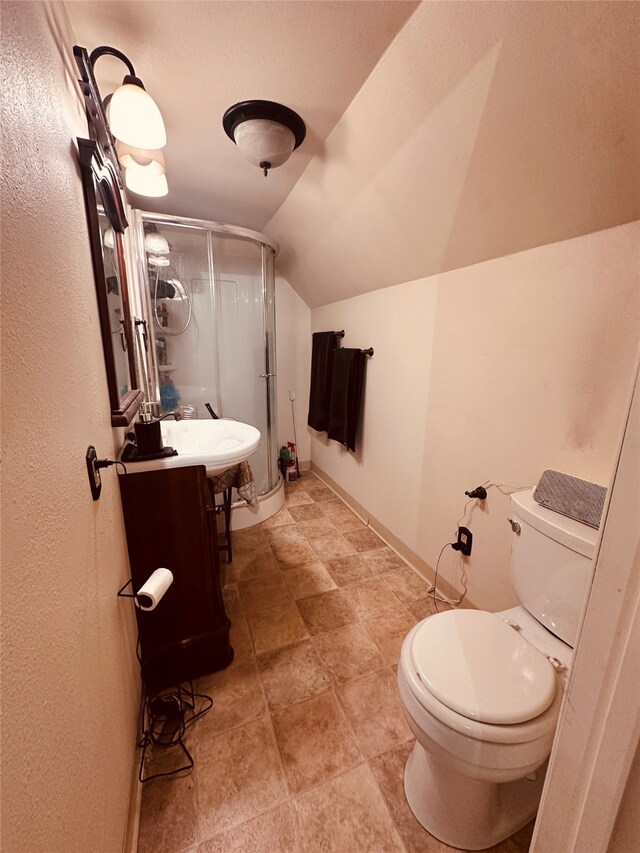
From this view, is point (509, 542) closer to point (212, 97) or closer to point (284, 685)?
point (284, 685)

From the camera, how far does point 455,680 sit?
34.6 inches

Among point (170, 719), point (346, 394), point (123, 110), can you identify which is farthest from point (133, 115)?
point (170, 719)

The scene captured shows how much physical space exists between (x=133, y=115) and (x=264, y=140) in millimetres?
507

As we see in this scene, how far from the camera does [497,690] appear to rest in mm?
857

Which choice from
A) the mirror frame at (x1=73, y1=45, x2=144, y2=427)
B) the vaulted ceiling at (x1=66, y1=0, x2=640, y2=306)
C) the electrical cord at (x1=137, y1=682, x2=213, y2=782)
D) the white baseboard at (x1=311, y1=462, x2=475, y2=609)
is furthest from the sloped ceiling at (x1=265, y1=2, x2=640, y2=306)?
the electrical cord at (x1=137, y1=682, x2=213, y2=782)

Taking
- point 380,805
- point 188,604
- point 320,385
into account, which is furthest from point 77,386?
point 320,385

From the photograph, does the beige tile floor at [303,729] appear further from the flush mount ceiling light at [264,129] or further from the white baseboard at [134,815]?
the flush mount ceiling light at [264,129]

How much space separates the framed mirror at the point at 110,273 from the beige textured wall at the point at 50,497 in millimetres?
64

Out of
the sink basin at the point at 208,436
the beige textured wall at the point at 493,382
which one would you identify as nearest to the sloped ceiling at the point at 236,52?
the beige textured wall at the point at 493,382

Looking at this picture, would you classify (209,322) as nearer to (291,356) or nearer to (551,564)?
(291,356)

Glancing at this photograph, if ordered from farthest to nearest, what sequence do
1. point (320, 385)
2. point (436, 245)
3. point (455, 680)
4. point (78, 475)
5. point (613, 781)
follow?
point (320, 385) < point (436, 245) < point (455, 680) < point (78, 475) < point (613, 781)

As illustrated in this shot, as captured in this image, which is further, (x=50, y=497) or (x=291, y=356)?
(x=291, y=356)

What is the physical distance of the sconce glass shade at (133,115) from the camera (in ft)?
3.07

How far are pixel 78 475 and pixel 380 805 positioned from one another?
1.30 metres
